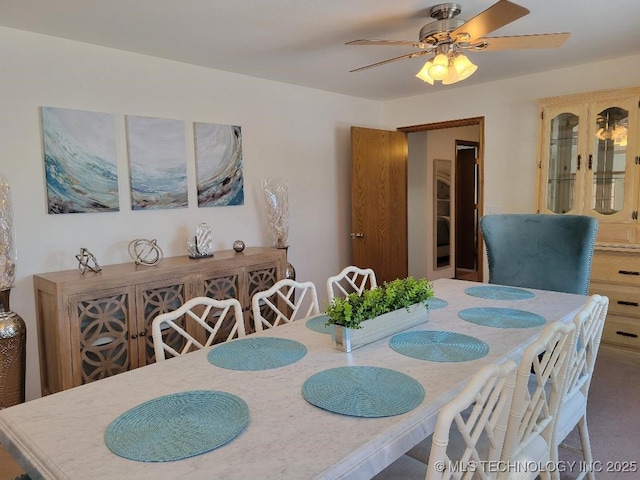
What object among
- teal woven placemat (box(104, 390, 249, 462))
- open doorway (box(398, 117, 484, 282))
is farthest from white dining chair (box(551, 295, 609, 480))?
open doorway (box(398, 117, 484, 282))

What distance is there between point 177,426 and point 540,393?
1.03 metres

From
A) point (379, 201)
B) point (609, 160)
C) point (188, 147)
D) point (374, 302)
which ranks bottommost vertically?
point (374, 302)

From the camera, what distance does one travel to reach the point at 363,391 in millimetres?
1281

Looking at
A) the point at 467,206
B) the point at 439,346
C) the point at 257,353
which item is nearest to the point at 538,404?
the point at 439,346

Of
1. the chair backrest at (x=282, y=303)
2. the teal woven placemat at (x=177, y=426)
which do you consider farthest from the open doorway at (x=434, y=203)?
the teal woven placemat at (x=177, y=426)

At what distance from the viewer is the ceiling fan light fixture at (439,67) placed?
225 centimetres

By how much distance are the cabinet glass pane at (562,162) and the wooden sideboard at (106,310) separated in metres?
2.80

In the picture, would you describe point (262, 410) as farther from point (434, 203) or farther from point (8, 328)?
point (434, 203)

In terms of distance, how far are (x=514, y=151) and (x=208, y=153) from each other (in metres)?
2.75

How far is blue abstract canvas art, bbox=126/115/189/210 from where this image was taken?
3.08 m

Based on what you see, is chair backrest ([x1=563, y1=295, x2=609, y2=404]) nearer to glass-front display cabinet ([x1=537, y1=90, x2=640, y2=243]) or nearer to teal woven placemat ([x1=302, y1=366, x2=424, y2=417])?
teal woven placemat ([x1=302, y1=366, x2=424, y2=417])

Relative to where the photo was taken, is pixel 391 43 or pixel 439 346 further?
pixel 391 43

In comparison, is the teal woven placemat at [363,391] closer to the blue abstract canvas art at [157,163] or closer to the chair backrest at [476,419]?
the chair backrest at [476,419]

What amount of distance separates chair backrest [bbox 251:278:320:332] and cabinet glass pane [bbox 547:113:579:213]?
7.20 ft
